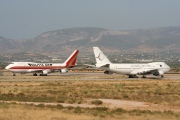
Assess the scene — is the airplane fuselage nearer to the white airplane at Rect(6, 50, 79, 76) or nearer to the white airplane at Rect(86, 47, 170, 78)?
the white airplane at Rect(86, 47, 170, 78)

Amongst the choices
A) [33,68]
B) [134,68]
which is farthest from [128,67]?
[33,68]

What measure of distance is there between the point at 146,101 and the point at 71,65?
236ft

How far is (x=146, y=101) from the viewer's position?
38.5 m

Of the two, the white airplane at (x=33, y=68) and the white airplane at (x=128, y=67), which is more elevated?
the white airplane at (x=33, y=68)

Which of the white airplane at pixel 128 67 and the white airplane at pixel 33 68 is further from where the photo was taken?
the white airplane at pixel 33 68

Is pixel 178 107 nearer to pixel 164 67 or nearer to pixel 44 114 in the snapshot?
pixel 44 114

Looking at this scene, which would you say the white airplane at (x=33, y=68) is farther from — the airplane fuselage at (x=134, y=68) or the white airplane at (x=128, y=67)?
the airplane fuselage at (x=134, y=68)

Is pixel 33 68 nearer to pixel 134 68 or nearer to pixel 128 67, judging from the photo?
pixel 128 67

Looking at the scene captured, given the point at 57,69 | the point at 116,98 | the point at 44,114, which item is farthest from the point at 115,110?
the point at 57,69

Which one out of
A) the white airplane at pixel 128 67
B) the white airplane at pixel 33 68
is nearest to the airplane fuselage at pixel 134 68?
the white airplane at pixel 128 67

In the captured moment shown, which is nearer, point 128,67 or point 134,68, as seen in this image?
point 128,67

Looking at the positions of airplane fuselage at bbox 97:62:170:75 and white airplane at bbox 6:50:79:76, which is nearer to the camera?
airplane fuselage at bbox 97:62:170:75

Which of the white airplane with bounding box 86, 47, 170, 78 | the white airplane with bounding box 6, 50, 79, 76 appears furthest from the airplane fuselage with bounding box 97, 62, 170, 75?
the white airplane with bounding box 6, 50, 79, 76

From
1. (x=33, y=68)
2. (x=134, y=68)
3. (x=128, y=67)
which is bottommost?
(x=134, y=68)
